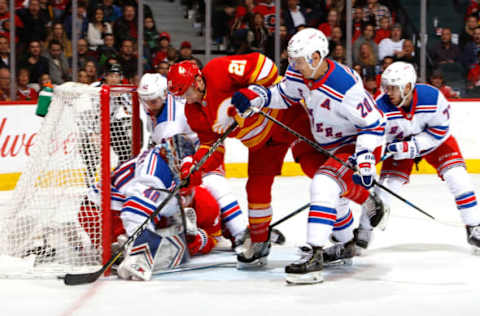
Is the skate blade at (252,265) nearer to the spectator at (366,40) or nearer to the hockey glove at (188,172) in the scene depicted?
the hockey glove at (188,172)

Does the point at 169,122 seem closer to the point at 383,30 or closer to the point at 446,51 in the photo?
the point at 383,30

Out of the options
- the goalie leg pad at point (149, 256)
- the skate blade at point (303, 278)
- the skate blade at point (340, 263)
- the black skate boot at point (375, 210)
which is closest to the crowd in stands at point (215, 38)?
the goalie leg pad at point (149, 256)

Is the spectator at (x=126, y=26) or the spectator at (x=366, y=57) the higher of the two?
the spectator at (x=126, y=26)

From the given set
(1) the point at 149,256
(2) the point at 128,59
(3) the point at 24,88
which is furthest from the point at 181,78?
(2) the point at 128,59

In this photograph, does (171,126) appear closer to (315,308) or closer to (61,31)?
(315,308)

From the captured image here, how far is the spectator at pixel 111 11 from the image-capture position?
7695mm

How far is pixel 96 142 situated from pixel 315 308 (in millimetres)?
1273

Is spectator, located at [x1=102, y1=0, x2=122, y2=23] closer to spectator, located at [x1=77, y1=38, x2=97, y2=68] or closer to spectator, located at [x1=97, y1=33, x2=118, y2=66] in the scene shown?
spectator, located at [x1=97, y1=33, x2=118, y2=66]

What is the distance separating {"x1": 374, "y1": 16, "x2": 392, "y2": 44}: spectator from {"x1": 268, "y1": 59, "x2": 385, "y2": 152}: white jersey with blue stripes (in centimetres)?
471

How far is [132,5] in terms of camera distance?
7688 mm

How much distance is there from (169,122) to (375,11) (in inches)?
185

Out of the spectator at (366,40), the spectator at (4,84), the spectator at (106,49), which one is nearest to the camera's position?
the spectator at (4,84)

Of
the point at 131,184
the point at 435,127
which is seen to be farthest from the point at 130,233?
the point at 435,127

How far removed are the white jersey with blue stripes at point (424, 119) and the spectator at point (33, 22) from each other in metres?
3.88
